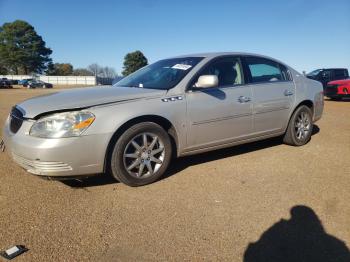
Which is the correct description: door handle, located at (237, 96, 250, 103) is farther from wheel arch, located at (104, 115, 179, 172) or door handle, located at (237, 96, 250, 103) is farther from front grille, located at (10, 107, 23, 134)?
front grille, located at (10, 107, 23, 134)

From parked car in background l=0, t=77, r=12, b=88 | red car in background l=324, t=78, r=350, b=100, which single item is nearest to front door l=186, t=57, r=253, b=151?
red car in background l=324, t=78, r=350, b=100

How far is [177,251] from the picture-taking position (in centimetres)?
247

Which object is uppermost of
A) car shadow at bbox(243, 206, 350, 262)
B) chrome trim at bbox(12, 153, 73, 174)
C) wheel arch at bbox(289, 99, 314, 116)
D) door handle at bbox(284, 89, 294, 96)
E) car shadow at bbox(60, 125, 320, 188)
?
door handle at bbox(284, 89, 294, 96)

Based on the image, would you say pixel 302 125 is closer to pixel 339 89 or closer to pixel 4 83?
pixel 339 89

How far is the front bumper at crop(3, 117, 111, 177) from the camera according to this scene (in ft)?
10.6

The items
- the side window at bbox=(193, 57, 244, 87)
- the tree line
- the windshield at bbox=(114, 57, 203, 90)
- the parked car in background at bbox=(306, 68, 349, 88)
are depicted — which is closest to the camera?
the windshield at bbox=(114, 57, 203, 90)

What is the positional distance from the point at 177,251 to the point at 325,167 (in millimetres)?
2903

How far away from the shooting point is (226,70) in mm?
4629

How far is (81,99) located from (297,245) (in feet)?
8.32

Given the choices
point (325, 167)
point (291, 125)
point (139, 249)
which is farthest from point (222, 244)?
point (291, 125)

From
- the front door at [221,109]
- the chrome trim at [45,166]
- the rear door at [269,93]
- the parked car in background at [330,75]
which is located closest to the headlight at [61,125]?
the chrome trim at [45,166]

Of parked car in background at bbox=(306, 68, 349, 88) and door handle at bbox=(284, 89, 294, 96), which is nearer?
door handle at bbox=(284, 89, 294, 96)

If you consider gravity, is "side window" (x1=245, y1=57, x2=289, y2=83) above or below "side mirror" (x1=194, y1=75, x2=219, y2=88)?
above

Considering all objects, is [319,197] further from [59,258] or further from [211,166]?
[59,258]
